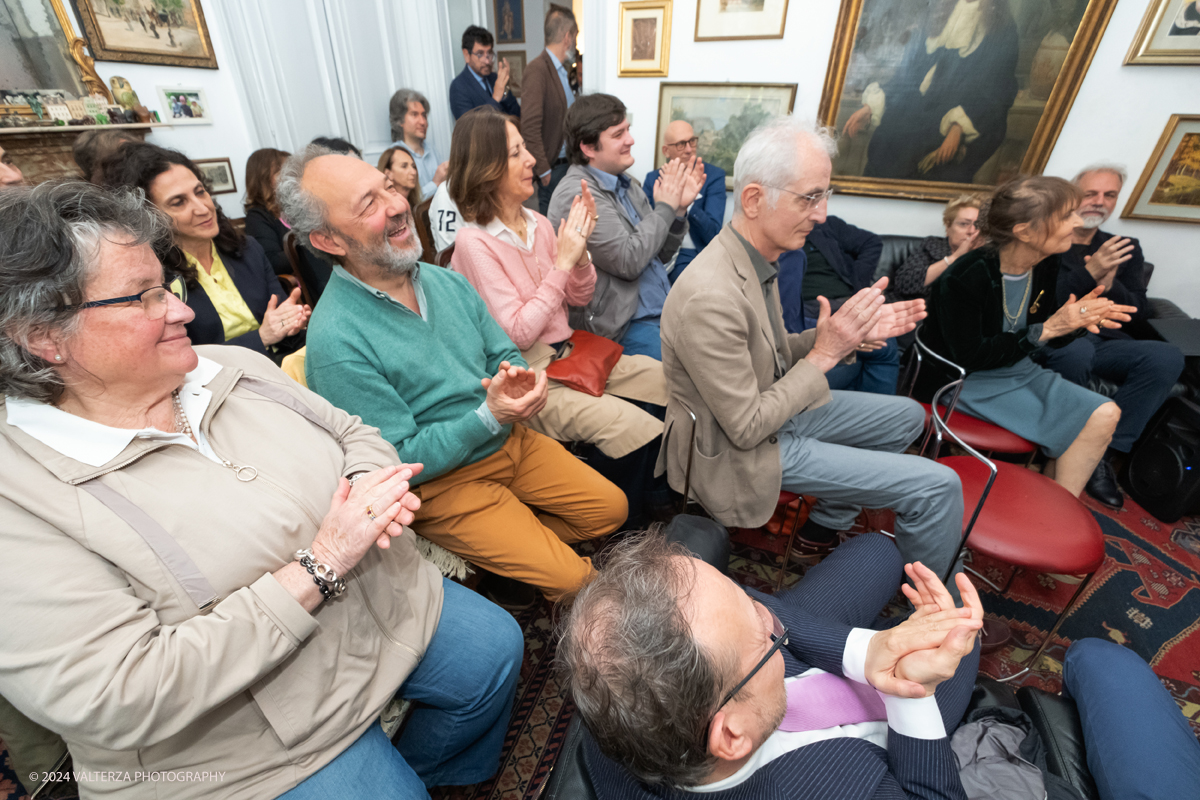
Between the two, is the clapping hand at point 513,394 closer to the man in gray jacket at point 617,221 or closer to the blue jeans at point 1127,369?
the man in gray jacket at point 617,221

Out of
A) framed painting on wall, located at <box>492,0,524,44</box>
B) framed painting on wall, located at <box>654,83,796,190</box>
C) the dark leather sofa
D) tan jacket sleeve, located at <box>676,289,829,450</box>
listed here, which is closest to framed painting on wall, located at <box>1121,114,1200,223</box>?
framed painting on wall, located at <box>654,83,796,190</box>

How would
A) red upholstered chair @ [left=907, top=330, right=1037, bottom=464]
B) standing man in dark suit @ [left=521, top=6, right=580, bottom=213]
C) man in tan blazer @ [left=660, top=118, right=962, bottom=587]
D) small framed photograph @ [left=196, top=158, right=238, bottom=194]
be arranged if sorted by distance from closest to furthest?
man in tan blazer @ [left=660, top=118, right=962, bottom=587] < red upholstered chair @ [left=907, top=330, right=1037, bottom=464] < small framed photograph @ [left=196, top=158, right=238, bottom=194] < standing man in dark suit @ [left=521, top=6, right=580, bottom=213]

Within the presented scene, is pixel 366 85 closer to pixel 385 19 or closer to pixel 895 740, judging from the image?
pixel 385 19

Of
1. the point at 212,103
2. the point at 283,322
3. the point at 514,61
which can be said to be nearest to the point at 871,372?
the point at 283,322

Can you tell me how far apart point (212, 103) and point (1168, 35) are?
5.86m

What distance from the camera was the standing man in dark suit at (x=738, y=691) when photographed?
2.59 feet

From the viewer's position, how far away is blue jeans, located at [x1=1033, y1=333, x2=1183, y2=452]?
8.68 ft

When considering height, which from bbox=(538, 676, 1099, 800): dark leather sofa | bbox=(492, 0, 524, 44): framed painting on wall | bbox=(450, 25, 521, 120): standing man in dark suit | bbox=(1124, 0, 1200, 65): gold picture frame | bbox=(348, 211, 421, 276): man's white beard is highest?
bbox=(492, 0, 524, 44): framed painting on wall

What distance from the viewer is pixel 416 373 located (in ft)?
5.54

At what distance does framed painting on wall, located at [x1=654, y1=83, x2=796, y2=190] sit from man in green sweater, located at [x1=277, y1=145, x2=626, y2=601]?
126 inches

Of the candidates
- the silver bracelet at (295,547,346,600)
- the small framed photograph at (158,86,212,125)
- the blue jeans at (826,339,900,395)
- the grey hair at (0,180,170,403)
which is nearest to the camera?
the grey hair at (0,180,170,403)

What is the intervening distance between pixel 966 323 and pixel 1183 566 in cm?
160

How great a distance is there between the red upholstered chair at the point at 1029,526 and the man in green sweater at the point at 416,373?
1320 millimetres

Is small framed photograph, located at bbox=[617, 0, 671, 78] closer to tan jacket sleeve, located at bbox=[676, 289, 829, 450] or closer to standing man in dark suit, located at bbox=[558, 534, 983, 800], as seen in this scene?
tan jacket sleeve, located at bbox=[676, 289, 829, 450]
